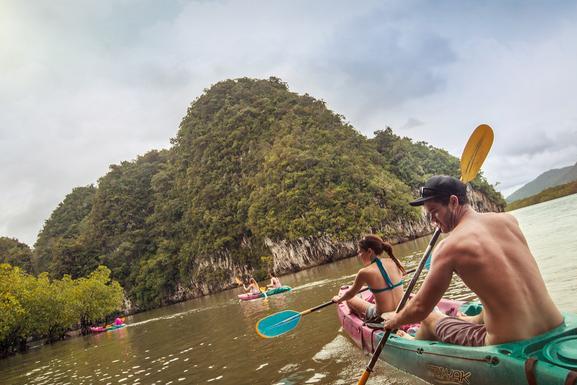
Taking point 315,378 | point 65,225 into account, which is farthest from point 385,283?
point 65,225

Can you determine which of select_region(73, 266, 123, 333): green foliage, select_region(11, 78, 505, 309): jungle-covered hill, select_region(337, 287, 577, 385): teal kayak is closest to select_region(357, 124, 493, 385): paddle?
select_region(337, 287, 577, 385): teal kayak

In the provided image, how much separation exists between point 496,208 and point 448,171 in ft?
31.0

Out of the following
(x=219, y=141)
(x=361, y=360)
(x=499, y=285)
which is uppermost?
(x=219, y=141)

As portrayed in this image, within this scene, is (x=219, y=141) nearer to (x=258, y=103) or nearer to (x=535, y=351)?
(x=258, y=103)

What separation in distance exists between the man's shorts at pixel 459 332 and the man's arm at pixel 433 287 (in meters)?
0.53

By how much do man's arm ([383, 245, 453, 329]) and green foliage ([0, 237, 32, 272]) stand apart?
67827 mm

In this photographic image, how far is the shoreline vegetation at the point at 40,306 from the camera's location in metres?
21.0

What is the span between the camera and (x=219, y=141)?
5591cm

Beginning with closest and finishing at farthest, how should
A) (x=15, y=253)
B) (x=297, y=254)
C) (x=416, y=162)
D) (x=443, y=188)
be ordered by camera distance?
1. (x=443, y=188)
2. (x=297, y=254)
3. (x=416, y=162)
4. (x=15, y=253)

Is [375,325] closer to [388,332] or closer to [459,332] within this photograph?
[388,332]

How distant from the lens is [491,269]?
2.37 meters

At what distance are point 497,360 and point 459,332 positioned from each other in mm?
628

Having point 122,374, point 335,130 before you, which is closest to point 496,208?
point 335,130

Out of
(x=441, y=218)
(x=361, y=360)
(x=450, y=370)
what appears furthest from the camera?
(x=361, y=360)
